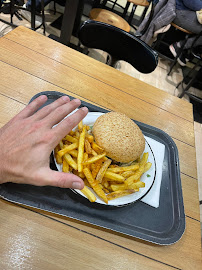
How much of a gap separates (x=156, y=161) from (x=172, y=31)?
423cm

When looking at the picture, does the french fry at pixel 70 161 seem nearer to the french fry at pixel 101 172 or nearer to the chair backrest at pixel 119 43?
the french fry at pixel 101 172

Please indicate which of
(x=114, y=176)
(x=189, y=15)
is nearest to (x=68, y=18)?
(x=189, y=15)

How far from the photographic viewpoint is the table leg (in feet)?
8.14

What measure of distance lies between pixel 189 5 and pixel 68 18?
2.22m

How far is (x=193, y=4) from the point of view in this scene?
3.49 m

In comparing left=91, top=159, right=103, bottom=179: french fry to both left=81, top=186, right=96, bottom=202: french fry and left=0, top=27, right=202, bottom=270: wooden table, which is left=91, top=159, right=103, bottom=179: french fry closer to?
left=81, top=186, right=96, bottom=202: french fry

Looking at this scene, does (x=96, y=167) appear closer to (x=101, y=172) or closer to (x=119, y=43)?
(x=101, y=172)

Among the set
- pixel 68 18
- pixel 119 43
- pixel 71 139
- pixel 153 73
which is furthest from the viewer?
pixel 153 73

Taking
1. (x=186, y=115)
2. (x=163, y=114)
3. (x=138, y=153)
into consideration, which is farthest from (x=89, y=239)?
(x=186, y=115)

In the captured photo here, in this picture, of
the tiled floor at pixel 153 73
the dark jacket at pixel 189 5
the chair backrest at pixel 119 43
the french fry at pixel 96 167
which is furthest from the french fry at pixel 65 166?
the dark jacket at pixel 189 5

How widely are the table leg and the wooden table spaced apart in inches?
51.6

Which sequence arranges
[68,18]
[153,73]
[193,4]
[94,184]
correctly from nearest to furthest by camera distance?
[94,184], [68,18], [193,4], [153,73]

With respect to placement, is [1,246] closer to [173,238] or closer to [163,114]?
[173,238]

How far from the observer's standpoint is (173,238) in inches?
32.8
